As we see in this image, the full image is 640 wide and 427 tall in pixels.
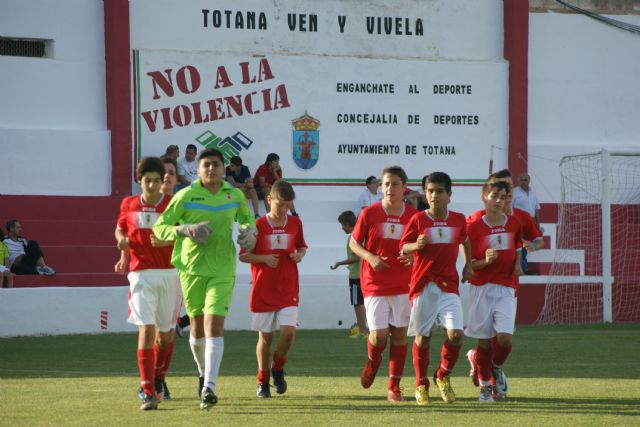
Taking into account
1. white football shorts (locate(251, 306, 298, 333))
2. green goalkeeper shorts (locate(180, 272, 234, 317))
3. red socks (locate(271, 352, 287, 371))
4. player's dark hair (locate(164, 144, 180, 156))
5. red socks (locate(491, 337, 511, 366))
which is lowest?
red socks (locate(271, 352, 287, 371))

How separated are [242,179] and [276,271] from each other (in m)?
11.6

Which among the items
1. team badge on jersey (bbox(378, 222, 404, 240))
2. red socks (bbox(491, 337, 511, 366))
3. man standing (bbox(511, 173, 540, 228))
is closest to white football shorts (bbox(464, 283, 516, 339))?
red socks (bbox(491, 337, 511, 366))

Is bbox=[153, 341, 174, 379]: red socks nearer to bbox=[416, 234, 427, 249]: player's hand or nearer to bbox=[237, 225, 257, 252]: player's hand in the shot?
bbox=[237, 225, 257, 252]: player's hand

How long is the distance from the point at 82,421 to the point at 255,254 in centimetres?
276

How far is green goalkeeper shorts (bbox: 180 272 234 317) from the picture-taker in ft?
32.2

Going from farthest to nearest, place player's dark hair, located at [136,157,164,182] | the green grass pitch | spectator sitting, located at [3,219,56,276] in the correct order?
spectator sitting, located at [3,219,56,276]
player's dark hair, located at [136,157,164,182]
the green grass pitch

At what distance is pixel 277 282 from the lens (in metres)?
11.4

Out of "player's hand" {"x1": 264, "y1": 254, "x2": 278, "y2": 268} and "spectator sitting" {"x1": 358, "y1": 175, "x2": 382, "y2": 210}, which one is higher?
"spectator sitting" {"x1": 358, "y1": 175, "x2": 382, "y2": 210}

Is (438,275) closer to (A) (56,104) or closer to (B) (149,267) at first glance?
(B) (149,267)

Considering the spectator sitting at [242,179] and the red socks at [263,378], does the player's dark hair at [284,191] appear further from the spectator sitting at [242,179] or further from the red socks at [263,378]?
the spectator sitting at [242,179]

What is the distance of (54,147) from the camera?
889 inches

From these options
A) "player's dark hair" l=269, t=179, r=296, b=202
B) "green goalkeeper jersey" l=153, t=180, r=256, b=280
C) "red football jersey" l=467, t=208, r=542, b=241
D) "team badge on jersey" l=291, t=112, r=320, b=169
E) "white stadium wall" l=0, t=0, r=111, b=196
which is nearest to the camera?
"green goalkeeper jersey" l=153, t=180, r=256, b=280

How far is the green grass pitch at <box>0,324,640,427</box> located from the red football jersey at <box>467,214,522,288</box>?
105 cm

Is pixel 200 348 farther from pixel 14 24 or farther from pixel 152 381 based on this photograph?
pixel 14 24
